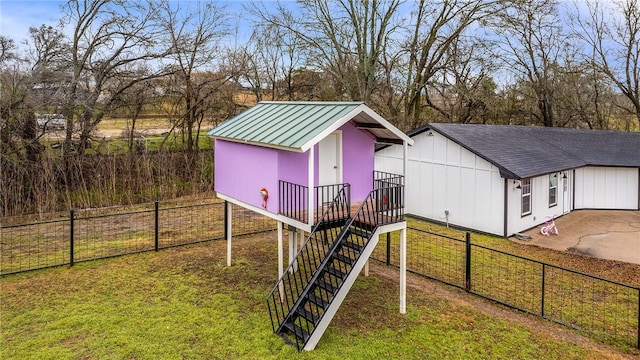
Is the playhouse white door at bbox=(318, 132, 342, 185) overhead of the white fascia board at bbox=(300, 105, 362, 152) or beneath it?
beneath

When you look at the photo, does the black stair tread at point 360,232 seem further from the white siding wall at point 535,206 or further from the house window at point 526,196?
the house window at point 526,196

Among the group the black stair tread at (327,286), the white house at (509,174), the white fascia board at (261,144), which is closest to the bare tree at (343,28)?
the white house at (509,174)

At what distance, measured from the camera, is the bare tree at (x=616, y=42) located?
23766mm

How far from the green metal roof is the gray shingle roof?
6.10 m

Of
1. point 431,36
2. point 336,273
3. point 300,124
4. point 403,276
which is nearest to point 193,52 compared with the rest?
point 431,36

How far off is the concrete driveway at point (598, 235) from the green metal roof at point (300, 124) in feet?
23.6

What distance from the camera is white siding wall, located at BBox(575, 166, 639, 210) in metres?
16.2

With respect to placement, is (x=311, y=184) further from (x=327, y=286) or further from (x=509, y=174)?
(x=509, y=174)

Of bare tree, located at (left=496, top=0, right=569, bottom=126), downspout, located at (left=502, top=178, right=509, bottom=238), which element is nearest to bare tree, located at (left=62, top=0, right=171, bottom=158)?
downspout, located at (left=502, top=178, right=509, bottom=238)

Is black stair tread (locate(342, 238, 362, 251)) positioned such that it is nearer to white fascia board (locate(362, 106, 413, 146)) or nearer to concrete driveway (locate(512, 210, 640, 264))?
white fascia board (locate(362, 106, 413, 146))

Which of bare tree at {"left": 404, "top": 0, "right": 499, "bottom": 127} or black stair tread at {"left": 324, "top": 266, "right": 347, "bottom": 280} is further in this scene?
bare tree at {"left": 404, "top": 0, "right": 499, "bottom": 127}

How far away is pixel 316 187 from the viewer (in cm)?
690

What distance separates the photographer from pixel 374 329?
653cm

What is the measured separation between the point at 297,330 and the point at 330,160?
9.73 feet
